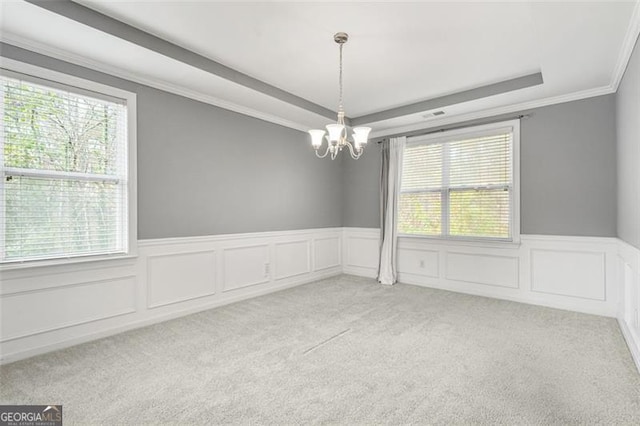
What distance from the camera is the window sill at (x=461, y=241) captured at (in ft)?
13.9

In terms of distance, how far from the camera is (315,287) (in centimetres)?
498

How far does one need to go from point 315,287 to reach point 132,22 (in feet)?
12.6

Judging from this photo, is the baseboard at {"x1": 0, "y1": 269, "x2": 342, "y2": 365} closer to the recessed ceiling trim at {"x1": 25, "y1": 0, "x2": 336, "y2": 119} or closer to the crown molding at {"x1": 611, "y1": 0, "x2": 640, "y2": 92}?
the recessed ceiling trim at {"x1": 25, "y1": 0, "x2": 336, "y2": 119}

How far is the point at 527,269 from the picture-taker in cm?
412

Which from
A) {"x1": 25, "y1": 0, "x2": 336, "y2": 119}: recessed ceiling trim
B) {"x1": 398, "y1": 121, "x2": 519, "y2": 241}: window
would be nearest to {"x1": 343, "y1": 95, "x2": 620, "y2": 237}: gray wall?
{"x1": 398, "y1": 121, "x2": 519, "y2": 241}: window

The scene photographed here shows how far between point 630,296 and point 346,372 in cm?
265

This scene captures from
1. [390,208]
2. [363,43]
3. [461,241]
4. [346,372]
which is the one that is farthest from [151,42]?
[461,241]

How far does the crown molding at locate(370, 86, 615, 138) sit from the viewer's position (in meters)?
3.68

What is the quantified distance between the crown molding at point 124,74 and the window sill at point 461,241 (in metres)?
2.78

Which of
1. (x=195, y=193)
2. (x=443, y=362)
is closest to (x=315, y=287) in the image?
(x=195, y=193)

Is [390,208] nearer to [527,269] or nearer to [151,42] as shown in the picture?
[527,269]

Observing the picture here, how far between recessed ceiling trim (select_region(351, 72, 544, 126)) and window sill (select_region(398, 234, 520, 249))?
1.86m

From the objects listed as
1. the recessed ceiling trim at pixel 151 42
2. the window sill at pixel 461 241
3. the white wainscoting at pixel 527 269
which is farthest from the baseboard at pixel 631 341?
the recessed ceiling trim at pixel 151 42

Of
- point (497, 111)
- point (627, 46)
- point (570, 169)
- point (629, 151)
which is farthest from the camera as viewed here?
point (497, 111)
